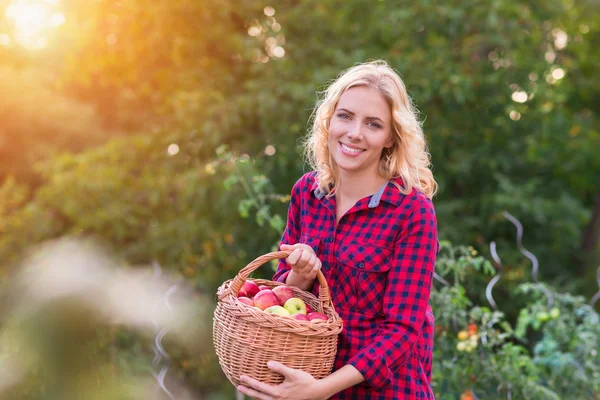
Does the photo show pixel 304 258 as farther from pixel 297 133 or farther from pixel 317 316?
pixel 297 133

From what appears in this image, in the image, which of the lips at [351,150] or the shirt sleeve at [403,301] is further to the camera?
the lips at [351,150]

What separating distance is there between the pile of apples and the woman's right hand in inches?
2.7

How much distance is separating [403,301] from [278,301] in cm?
28

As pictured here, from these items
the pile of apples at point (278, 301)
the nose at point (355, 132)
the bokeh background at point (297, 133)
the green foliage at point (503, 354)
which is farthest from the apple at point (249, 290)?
the bokeh background at point (297, 133)

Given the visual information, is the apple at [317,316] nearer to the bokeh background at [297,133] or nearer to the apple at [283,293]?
the apple at [283,293]

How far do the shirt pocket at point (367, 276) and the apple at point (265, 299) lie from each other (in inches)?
7.3

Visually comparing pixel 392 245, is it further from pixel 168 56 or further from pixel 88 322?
pixel 168 56

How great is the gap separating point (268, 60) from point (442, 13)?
60.1 inches

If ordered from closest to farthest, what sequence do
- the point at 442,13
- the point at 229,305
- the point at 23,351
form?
1. the point at 23,351
2. the point at 229,305
3. the point at 442,13

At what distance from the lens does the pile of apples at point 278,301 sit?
57.8 inches

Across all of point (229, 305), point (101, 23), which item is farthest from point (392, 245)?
point (101, 23)

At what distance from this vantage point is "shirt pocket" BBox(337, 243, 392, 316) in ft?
5.18

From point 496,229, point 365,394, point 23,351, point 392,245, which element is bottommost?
point 496,229

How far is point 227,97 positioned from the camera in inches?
252
